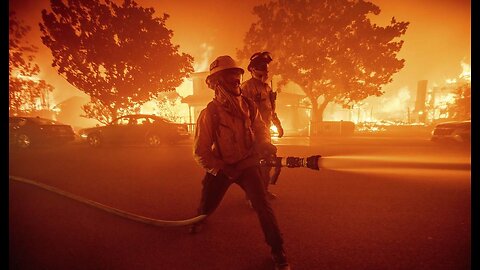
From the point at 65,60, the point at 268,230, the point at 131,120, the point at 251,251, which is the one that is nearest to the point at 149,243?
the point at 251,251

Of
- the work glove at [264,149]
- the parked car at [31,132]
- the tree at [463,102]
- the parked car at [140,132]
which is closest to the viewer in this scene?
the work glove at [264,149]

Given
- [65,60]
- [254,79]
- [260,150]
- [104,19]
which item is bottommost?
[260,150]

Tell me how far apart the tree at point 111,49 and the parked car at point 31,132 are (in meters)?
6.73

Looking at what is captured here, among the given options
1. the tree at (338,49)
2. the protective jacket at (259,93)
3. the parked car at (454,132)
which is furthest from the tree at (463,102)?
the protective jacket at (259,93)

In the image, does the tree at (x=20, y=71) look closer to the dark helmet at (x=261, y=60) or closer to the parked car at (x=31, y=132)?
the parked car at (x=31, y=132)

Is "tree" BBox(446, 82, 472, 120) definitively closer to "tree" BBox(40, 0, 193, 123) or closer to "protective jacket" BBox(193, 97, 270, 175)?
"tree" BBox(40, 0, 193, 123)

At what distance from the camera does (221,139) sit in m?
2.69

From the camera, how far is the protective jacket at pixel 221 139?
2664mm

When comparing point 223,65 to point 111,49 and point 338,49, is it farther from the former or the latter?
point 338,49

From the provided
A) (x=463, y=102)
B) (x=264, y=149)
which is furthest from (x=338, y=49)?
(x=264, y=149)

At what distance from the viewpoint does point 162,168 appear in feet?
25.5

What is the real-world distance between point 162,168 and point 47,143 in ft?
31.4

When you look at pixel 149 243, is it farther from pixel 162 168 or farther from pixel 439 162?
pixel 439 162

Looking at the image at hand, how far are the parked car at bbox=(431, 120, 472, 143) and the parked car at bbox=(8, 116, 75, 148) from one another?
18.2 metres
